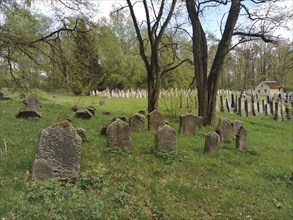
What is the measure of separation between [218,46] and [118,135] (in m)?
7.19

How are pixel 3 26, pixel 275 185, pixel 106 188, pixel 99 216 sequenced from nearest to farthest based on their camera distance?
pixel 99 216 → pixel 106 188 → pixel 275 185 → pixel 3 26

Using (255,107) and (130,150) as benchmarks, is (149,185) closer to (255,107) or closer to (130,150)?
(130,150)

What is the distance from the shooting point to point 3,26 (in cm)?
994

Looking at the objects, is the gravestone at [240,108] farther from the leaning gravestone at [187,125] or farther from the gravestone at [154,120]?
the gravestone at [154,120]

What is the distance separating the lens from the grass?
4672 millimetres

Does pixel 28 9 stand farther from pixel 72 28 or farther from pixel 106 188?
pixel 106 188

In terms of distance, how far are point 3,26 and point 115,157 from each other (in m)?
5.77

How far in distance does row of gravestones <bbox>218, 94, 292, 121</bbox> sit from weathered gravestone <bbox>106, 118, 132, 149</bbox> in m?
12.8

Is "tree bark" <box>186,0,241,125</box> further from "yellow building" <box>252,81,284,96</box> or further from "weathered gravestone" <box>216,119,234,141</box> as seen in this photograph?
"yellow building" <box>252,81,284,96</box>

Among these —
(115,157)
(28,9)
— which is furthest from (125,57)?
(115,157)

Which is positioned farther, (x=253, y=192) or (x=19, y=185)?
(x=253, y=192)

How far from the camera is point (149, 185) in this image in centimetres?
604

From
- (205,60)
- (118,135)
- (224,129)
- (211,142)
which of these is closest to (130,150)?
(118,135)

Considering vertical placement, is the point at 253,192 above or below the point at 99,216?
below
